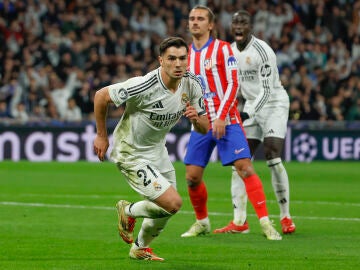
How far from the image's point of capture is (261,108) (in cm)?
1077

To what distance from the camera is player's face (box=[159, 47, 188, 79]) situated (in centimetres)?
802

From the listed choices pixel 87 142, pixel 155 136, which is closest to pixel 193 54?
pixel 155 136

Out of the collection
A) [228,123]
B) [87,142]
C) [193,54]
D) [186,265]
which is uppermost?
[193,54]

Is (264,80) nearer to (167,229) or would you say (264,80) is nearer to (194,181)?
(194,181)

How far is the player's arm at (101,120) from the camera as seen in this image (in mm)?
7960

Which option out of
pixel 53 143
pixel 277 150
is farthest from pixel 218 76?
pixel 53 143

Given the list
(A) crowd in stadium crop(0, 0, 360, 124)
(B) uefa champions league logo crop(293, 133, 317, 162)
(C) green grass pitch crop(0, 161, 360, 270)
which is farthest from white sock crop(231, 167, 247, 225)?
(B) uefa champions league logo crop(293, 133, 317, 162)

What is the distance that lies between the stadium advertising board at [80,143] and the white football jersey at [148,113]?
46.5 ft

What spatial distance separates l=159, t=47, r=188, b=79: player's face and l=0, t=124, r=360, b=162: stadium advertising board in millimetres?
14507

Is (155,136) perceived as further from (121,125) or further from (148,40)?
(148,40)

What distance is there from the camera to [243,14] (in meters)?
10.7

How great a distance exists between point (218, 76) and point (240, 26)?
36.1 inches

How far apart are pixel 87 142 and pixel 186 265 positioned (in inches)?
582

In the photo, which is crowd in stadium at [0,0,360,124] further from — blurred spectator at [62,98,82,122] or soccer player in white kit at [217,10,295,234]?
soccer player in white kit at [217,10,295,234]
